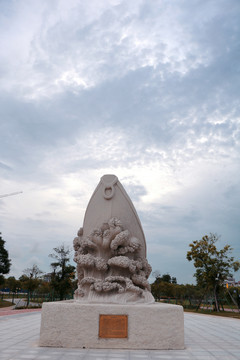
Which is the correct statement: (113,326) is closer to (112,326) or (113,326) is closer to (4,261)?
(112,326)

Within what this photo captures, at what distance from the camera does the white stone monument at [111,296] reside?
214 inches

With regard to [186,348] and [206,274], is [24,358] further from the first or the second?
[206,274]

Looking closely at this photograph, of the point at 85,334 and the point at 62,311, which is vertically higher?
the point at 62,311

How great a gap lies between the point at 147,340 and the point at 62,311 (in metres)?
1.71

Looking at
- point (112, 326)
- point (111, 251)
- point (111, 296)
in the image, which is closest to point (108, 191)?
point (111, 251)

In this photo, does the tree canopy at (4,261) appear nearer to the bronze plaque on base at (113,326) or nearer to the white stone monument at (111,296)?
the white stone monument at (111,296)

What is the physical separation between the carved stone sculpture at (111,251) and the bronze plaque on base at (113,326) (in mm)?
483

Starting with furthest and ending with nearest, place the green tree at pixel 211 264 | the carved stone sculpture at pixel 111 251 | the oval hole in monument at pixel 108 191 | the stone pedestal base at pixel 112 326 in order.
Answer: the green tree at pixel 211 264 → the oval hole in monument at pixel 108 191 → the carved stone sculpture at pixel 111 251 → the stone pedestal base at pixel 112 326

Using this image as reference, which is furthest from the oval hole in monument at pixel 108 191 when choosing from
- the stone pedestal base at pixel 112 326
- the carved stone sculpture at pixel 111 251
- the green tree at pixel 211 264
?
the green tree at pixel 211 264

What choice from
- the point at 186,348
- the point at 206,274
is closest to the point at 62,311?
the point at 186,348

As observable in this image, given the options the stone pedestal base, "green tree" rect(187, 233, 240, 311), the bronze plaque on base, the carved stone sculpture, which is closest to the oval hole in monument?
Result: the carved stone sculpture

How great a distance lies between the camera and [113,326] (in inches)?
214

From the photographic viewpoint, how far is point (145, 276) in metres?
6.90

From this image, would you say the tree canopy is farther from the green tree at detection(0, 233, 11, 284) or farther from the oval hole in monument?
the oval hole in monument
